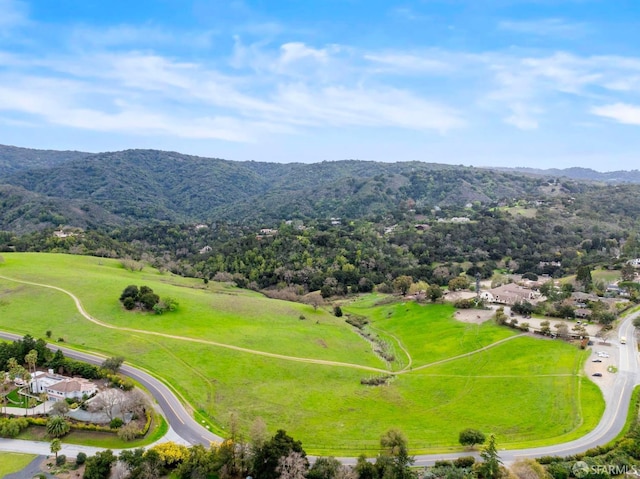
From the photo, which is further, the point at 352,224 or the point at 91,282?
the point at 352,224

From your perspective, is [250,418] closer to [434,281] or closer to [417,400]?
[417,400]

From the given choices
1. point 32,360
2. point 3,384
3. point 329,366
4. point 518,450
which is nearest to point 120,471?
point 32,360

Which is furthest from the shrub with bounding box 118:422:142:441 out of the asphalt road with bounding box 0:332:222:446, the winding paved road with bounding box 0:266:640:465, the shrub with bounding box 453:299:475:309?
the shrub with bounding box 453:299:475:309

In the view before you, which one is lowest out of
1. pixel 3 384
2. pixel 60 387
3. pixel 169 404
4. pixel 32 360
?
pixel 3 384

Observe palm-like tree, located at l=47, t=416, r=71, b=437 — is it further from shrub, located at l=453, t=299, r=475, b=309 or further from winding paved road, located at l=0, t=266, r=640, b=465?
shrub, located at l=453, t=299, r=475, b=309

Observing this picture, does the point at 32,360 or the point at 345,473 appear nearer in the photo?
the point at 345,473

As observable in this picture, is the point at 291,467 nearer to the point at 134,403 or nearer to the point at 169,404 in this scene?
the point at 169,404

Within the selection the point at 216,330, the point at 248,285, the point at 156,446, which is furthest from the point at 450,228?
the point at 156,446

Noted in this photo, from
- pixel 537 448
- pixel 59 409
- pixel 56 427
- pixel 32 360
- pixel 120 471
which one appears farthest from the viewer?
pixel 32 360
